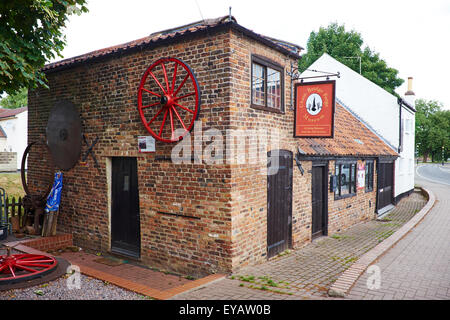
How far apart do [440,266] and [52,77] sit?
1031 centimetres

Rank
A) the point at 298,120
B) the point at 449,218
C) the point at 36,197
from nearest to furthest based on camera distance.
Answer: the point at 298,120 → the point at 36,197 → the point at 449,218

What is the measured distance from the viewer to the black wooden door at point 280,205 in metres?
7.57

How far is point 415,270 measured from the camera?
21.7ft

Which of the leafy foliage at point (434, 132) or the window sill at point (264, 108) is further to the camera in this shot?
the leafy foliage at point (434, 132)

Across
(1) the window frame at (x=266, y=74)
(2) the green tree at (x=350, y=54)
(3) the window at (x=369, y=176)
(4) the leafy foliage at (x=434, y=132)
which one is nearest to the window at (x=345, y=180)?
(3) the window at (x=369, y=176)

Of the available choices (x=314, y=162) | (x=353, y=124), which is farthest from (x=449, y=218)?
(x=314, y=162)

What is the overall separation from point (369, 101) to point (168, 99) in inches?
537

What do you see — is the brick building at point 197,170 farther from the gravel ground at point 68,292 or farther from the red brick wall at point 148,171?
the gravel ground at point 68,292

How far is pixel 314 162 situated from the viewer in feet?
31.2

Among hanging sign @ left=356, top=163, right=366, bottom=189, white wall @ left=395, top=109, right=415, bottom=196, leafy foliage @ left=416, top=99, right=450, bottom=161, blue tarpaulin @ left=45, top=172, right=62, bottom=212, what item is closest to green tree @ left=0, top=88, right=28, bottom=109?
blue tarpaulin @ left=45, top=172, right=62, bottom=212

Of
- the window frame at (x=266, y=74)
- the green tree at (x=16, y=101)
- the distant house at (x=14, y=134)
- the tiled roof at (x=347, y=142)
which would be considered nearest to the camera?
the window frame at (x=266, y=74)

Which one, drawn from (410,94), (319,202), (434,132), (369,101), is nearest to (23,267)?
(319,202)

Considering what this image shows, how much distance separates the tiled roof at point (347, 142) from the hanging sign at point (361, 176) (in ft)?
1.75

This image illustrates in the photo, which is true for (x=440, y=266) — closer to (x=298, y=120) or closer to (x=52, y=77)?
(x=298, y=120)
